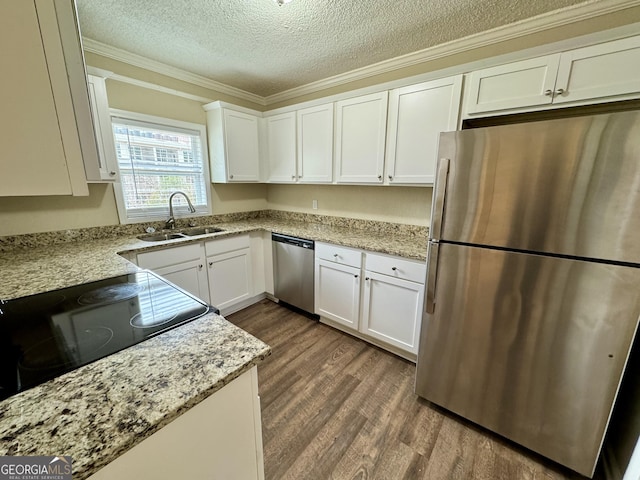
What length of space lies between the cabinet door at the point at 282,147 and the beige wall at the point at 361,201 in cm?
30

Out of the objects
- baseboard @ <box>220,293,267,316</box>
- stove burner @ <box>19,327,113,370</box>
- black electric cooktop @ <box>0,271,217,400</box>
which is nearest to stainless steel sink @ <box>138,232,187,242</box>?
baseboard @ <box>220,293,267,316</box>

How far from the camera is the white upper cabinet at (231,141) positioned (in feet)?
9.02

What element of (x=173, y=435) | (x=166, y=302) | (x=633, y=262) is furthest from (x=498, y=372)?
(x=166, y=302)

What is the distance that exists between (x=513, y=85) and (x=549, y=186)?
87cm

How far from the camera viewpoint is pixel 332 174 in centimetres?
258

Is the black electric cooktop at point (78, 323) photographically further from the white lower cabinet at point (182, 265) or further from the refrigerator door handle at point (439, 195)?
the refrigerator door handle at point (439, 195)

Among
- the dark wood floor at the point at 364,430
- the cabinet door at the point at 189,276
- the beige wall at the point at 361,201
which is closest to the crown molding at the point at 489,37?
the beige wall at the point at 361,201

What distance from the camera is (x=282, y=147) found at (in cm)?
294

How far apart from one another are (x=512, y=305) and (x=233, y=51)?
268cm

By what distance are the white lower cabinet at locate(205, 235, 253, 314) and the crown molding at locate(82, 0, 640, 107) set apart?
5.45 ft

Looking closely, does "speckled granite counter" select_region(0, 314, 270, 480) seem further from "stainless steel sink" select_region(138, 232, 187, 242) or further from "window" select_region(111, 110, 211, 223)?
"window" select_region(111, 110, 211, 223)

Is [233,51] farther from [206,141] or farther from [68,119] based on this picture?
[68,119]

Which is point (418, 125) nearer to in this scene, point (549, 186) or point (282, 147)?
point (549, 186)

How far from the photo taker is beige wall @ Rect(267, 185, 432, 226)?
2.35 metres
